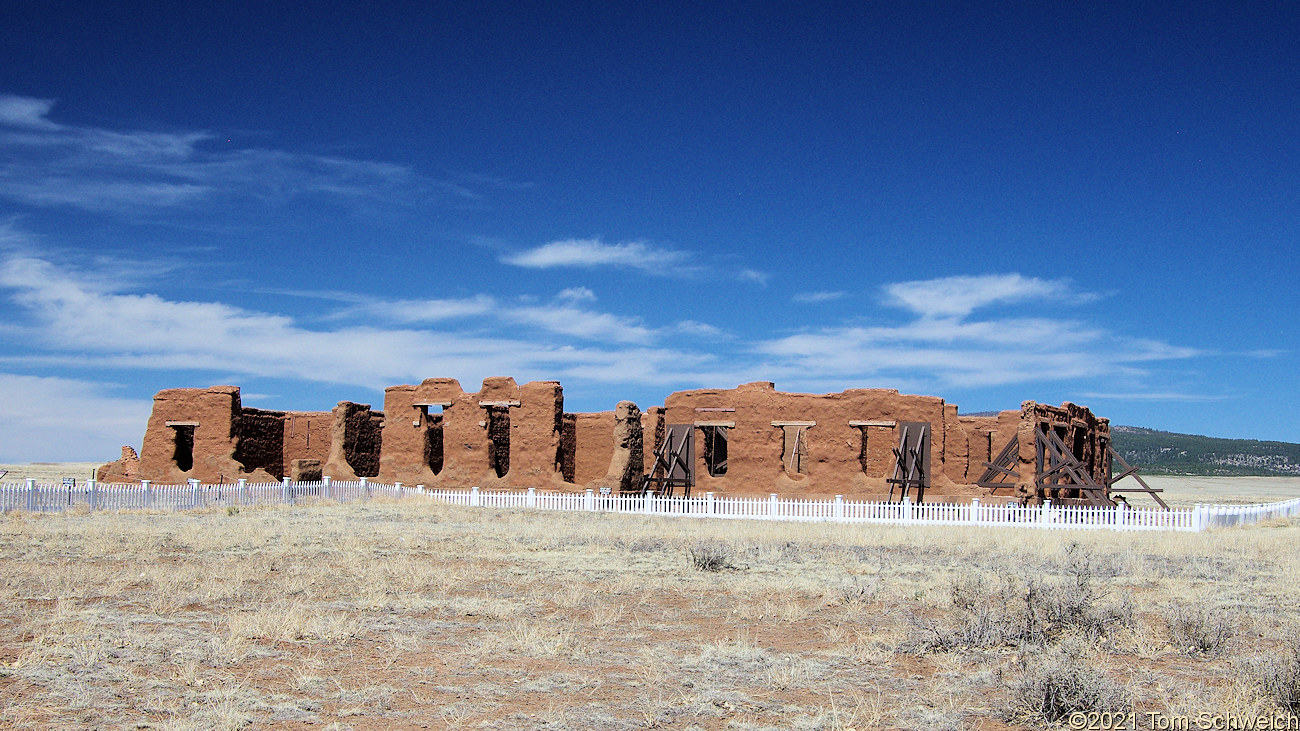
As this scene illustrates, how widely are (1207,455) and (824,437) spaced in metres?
147

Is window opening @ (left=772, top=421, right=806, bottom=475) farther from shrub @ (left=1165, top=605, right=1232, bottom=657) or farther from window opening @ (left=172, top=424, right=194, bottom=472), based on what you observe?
window opening @ (left=172, top=424, right=194, bottom=472)

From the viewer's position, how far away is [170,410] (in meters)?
34.1

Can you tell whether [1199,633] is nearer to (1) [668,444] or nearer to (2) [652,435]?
(1) [668,444]

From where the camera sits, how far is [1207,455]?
495 feet

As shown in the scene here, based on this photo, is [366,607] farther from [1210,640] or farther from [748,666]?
[1210,640]

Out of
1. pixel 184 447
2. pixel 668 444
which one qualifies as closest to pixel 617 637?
pixel 668 444

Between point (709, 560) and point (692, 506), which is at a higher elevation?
point (709, 560)

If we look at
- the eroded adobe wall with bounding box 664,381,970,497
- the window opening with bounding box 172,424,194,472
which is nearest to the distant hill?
the eroded adobe wall with bounding box 664,381,970,497

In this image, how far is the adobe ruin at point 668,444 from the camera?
29.4 meters

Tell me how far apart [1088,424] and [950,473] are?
5.97 metres

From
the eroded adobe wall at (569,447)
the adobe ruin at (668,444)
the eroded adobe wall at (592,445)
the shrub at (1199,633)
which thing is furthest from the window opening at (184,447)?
the shrub at (1199,633)

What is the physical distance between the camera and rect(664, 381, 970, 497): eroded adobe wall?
2956 centimetres

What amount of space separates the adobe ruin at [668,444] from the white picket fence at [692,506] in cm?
185

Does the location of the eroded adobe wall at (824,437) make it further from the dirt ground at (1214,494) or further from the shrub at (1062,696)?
the shrub at (1062,696)
